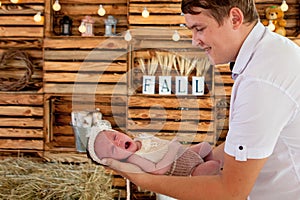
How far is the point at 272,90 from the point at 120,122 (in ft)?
9.88

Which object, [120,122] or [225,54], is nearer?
[225,54]

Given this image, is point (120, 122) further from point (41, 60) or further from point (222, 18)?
point (222, 18)

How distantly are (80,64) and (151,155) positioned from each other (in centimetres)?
261

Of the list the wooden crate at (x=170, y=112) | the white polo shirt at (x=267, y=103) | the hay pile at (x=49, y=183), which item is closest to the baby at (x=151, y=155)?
the white polo shirt at (x=267, y=103)

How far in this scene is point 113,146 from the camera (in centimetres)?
131

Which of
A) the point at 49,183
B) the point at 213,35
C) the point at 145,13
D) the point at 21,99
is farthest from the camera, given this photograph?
the point at 21,99

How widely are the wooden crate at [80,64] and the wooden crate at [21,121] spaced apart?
0.19 m

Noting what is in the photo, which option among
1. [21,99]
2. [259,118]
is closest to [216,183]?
[259,118]

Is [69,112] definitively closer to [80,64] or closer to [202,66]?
[80,64]

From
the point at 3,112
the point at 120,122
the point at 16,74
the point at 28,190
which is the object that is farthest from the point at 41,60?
the point at 28,190

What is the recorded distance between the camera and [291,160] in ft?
3.62

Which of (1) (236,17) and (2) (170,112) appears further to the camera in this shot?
(2) (170,112)

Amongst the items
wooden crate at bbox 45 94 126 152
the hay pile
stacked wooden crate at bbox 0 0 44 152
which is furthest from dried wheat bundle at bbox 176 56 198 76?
the hay pile

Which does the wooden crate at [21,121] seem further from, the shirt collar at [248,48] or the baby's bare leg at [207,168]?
the shirt collar at [248,48]
